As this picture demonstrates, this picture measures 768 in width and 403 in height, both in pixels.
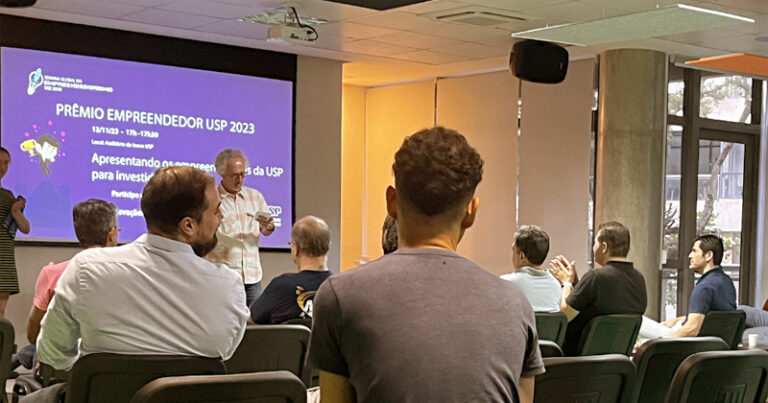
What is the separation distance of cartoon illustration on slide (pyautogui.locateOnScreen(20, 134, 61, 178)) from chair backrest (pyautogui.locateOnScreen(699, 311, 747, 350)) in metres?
5.98

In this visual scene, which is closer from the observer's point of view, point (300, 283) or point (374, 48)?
point (300, 283)

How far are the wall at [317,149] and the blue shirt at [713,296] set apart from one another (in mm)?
5338

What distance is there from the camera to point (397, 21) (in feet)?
28.6

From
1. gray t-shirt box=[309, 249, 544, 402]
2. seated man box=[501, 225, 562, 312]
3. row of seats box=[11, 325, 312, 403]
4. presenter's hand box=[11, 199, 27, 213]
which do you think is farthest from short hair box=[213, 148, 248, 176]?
gray t-shirt box=[309, 249, 544, 402]

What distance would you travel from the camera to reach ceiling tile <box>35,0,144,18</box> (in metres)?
8.34

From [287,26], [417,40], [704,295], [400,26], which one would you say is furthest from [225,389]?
[417,40]

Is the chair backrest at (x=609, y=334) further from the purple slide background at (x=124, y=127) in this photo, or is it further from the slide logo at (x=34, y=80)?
the slide logo at (x=34, y=80)

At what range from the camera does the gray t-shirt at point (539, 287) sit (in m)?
5.50

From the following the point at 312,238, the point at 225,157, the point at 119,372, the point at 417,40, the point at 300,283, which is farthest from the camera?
the point at 417,40

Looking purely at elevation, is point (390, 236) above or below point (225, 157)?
below

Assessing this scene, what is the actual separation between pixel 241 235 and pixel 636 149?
4471 mm

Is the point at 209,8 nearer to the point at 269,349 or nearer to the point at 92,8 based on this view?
the point at 92,8

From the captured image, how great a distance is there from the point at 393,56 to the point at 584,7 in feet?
10.2

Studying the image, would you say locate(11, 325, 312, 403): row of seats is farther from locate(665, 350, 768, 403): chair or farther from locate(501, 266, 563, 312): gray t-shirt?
locate(501, 266, 563, 312): gray t-shirt
